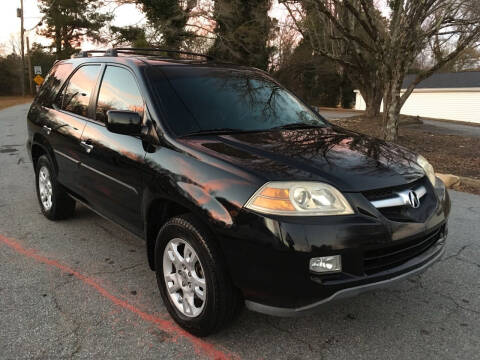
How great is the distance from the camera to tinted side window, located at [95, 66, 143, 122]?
337 cm

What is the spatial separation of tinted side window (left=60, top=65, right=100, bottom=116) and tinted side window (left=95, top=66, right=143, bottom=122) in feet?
0.79

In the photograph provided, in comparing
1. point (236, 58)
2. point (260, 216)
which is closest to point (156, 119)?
point (260, 216)

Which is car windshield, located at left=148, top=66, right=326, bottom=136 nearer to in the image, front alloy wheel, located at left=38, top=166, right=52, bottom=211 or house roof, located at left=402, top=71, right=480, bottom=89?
front alloy wheel, located at left=38, top=166, right=52, bottom=211

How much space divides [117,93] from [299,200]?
2015mm

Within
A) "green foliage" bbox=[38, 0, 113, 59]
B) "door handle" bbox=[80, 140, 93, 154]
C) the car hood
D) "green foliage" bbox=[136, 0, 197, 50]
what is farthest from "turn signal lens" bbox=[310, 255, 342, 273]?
"green foliage" bbox=[38, 0, 113, 59]

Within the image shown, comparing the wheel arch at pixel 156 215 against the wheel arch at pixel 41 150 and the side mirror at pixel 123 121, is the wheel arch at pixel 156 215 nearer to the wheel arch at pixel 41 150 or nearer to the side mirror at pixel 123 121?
the side mirror at pixel 123 121

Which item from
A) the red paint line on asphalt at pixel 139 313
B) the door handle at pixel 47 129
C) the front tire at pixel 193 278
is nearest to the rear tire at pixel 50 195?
the door handle at pixel 47 129

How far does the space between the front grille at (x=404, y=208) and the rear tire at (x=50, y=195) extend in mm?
3333

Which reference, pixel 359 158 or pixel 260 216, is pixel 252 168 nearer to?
pixel 260 216

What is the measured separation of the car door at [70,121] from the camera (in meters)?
3.99

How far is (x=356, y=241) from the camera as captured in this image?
2332 mm

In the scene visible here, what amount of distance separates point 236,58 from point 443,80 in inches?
834

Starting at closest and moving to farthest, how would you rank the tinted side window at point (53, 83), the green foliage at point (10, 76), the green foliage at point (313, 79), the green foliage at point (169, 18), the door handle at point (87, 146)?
the door handle at point (87, 146) → the tinted side window at point (53, 83) → the green foliage at point (169, 18) → the green foliage at point (313, 79) → the green foliage at point (10, 76)

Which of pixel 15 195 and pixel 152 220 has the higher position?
pixel 152 220
